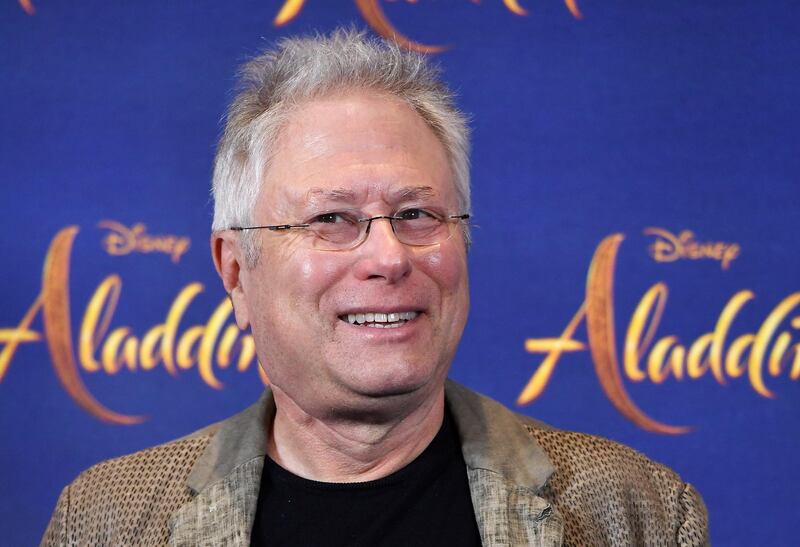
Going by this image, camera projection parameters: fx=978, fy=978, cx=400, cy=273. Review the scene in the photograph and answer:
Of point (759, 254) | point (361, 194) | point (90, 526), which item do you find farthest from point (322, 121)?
point (759, 254)

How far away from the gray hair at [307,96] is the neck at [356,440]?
279mm

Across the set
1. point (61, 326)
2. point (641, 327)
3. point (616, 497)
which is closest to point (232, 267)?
point (616, 497)

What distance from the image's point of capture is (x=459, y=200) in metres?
1.54

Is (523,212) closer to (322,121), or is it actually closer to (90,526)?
(322,121)

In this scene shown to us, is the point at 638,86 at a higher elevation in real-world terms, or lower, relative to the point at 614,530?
higher

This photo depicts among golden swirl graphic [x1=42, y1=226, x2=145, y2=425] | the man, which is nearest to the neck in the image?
the man

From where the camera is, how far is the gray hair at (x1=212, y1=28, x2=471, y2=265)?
4.93ft

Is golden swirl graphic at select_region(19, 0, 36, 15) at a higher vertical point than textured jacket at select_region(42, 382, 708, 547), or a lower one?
higher

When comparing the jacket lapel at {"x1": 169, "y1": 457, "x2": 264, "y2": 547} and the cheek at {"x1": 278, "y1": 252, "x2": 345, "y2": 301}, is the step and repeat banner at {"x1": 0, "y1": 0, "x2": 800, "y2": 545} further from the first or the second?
the cheek at {"x1": 278, "y1": 252, "x2": 345, "y2": 301}

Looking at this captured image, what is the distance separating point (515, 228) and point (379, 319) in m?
1.33

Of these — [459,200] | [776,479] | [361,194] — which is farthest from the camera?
[776,479]

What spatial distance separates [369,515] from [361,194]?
1.56ft

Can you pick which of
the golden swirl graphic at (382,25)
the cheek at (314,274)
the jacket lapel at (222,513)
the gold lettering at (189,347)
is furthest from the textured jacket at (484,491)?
the golden swirl graphic at (382,25)

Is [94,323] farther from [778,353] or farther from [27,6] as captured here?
[778,353]
